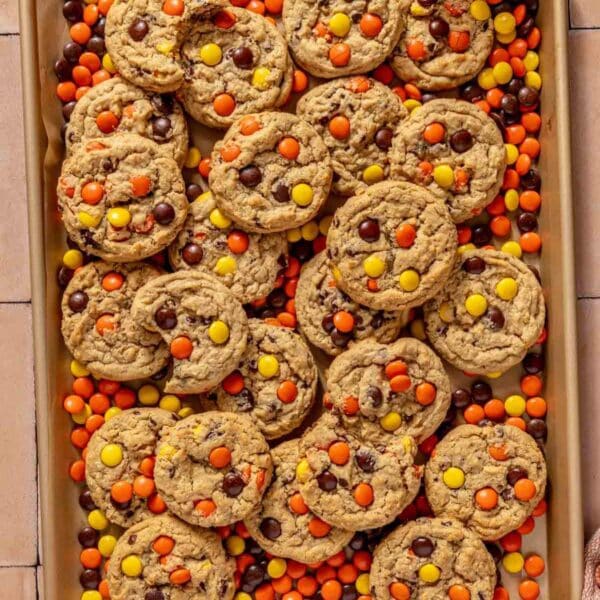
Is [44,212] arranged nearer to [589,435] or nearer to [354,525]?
[354,525]

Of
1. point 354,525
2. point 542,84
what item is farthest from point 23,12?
point 354,525

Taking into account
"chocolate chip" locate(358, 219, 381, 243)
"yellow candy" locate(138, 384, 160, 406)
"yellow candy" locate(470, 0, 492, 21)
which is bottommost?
"yellow candy" locate(138, 384, 160, 406)

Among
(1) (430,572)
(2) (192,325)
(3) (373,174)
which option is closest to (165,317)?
(2) (192,325)

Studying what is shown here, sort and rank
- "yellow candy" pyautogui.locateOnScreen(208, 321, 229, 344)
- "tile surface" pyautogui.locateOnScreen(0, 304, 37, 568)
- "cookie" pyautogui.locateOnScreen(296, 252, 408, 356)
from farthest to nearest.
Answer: "tile surface" pyautogui.locateOnScreen(0, 304, 37, 568)
"cookie" pyautogui.locateOnScreen(296, 252, 408, 356)
"yellow candy" pyautogui.locateOnScreen(208, 321, 229, 344)

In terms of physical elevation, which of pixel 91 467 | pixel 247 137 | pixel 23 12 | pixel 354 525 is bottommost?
pixel 354 525

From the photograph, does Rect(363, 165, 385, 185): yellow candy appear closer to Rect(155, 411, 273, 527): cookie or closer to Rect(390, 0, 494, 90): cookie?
Rect(390, 0, 494, 90): cookie

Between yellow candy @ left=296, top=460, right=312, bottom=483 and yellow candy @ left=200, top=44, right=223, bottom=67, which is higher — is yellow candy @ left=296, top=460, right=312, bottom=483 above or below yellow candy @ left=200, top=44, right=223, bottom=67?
below

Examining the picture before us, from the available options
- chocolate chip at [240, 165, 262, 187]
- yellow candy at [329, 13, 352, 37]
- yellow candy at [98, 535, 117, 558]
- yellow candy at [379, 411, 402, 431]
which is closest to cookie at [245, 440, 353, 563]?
yellow candy at [379, 411, 402, 431]
